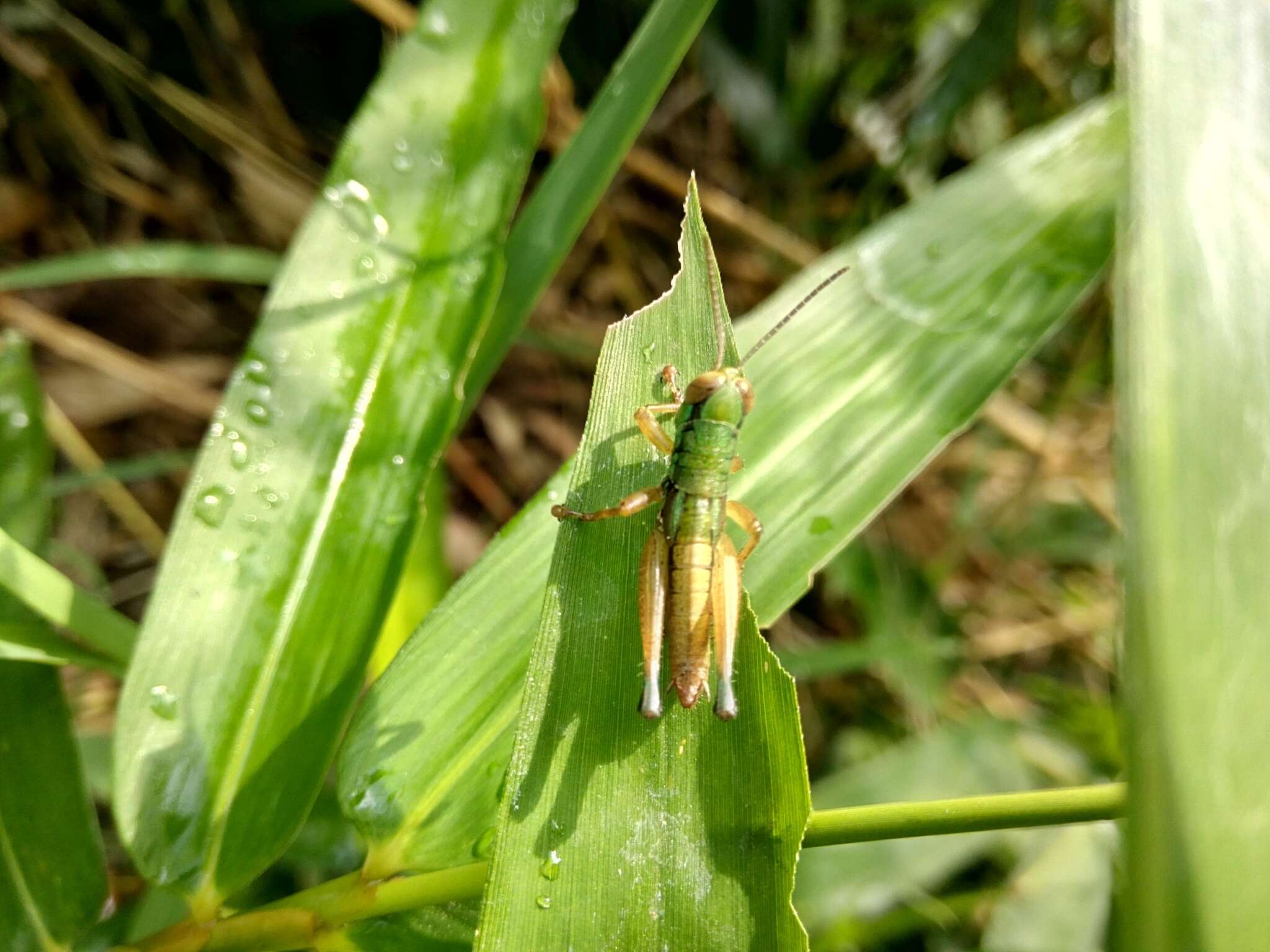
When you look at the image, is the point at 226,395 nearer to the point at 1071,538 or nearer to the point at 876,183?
the point at 876,183

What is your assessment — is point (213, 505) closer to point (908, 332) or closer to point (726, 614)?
point (726, 614)

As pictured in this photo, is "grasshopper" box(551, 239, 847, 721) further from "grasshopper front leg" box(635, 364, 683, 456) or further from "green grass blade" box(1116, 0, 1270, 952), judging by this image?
"green grass blade" box(1116, 0, 1270, 952)

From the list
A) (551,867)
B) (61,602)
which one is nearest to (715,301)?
(551,867)

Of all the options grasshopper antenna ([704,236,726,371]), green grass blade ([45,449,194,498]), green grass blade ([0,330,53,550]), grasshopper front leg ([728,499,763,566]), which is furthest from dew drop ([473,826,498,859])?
green grass blade ([45,449,194,498])

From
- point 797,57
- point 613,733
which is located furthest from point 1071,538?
point 613,733

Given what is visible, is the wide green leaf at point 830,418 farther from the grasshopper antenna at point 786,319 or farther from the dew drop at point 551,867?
the dew drop at point 551,867

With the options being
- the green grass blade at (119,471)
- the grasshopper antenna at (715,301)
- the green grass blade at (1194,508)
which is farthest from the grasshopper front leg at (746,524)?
the green grass blade at (119,471)

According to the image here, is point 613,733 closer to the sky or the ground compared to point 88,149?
closer to the ground
